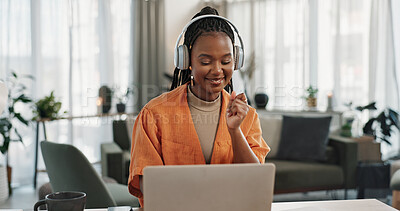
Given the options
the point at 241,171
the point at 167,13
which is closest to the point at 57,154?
the point at 241,171

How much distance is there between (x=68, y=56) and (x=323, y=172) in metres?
3.13

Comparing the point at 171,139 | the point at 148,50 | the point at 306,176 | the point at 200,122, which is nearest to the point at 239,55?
the point at 200,122

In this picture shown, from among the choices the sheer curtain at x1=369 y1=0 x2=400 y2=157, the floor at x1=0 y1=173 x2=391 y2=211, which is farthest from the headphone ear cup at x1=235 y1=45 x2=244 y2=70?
the sheer curtain at x1=369 y1=0 x2=400 y2=157

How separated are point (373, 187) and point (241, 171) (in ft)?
9.50

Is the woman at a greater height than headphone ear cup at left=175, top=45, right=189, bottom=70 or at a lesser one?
lesser

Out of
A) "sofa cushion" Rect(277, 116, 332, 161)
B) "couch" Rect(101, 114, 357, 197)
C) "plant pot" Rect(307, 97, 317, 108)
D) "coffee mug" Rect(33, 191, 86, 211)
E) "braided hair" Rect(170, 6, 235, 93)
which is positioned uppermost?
"braided hair" Rect(170, 6, 235, 93)

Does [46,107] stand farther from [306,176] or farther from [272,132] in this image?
[306,176]

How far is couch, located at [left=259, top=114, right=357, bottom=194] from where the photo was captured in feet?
10.8

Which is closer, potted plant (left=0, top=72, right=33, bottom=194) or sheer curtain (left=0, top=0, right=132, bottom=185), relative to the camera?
potted plant (left=0, top=72, right=33, bottom=194)

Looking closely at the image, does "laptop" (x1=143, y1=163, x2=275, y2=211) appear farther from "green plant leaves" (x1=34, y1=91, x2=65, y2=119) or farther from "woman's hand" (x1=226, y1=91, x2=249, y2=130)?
"green plant leaves" (x1=34, y1=91, x2=65, y2=119)

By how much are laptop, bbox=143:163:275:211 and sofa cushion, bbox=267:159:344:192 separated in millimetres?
2440

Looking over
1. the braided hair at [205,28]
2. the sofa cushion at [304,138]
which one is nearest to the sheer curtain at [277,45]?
the sofa cushion at [304,138]

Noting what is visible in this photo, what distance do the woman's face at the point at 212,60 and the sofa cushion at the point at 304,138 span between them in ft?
7.82

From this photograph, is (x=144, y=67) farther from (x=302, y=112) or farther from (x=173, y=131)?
(x=173, y=131)
